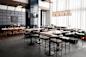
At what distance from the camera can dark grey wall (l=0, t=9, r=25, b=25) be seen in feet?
32.9

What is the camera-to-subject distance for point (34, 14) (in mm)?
11344

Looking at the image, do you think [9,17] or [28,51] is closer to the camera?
[28,51]

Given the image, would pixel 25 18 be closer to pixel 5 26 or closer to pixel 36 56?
pixel 5 26

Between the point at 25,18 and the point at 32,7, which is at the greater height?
the point at 32,7

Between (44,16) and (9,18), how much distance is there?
5.21m

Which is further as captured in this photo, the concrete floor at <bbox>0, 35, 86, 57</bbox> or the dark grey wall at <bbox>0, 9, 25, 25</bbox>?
the dark grey wall at <bbox>0, 9, 25, 25</bbox>

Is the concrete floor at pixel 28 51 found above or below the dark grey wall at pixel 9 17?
below

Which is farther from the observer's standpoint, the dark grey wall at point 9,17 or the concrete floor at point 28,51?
the dark grey wall at point 9,17

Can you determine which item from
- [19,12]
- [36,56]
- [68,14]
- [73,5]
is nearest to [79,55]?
[36,56]

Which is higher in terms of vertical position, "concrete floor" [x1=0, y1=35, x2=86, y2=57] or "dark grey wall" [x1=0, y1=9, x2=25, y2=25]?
"dark grey wall" [x1=0, y1=9, x2=25, y2=25]

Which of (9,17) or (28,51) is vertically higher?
(9,17)

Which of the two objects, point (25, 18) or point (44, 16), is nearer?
point (25, 18)

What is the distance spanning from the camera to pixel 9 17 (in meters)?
10.6

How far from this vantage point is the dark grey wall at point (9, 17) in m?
10.0
